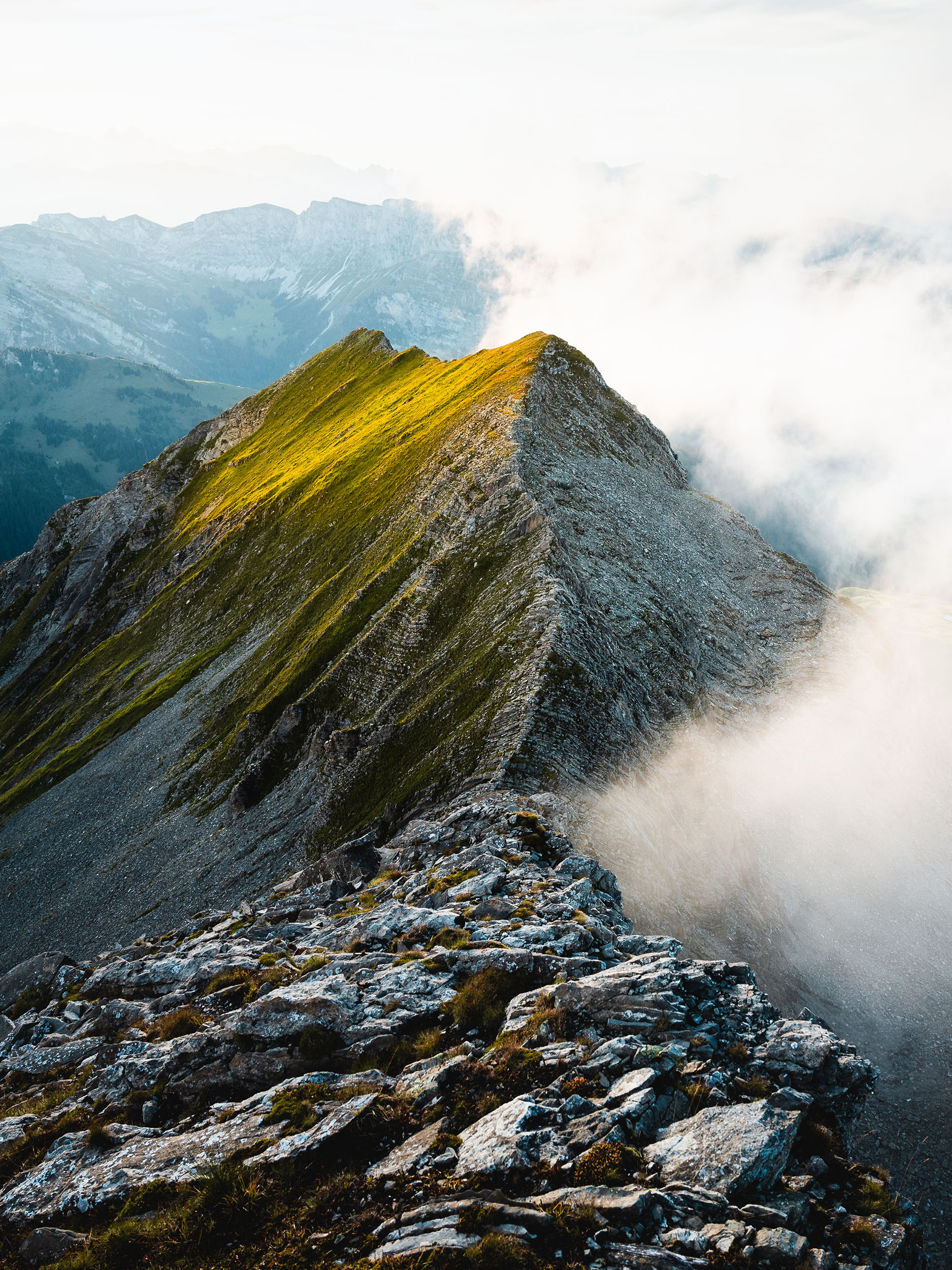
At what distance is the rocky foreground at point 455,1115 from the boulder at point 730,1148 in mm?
50

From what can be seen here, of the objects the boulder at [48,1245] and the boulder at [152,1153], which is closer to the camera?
the boulder at [48,1245]

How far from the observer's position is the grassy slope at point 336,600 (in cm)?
6353

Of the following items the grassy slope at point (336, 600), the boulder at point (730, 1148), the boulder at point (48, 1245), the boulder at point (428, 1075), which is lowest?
the boulder at point (48, 1245)

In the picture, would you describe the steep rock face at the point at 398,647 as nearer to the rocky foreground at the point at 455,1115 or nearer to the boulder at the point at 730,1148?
the rocky foreground at the point at 455,1115

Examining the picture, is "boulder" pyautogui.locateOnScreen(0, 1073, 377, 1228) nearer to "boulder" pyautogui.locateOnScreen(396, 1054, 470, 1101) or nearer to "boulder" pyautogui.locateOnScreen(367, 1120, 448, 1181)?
"boulder" pyautogui.locateOnScreen(396, 1054, 470, 1101)

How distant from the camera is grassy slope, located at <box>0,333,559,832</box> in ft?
208

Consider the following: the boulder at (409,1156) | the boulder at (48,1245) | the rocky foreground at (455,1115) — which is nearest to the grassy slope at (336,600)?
the rocky foreground at (455,1115)

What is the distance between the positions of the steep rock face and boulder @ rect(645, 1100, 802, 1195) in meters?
29.3

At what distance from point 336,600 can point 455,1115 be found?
250 feet

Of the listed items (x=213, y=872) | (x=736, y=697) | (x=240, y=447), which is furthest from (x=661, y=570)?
(x=240, y=447)

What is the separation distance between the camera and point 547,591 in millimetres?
63656

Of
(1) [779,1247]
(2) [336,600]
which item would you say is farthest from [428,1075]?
(2) [336,600]

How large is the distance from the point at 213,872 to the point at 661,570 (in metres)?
55.7

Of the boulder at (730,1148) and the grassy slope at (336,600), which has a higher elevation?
the grassy slope at (336,600)
